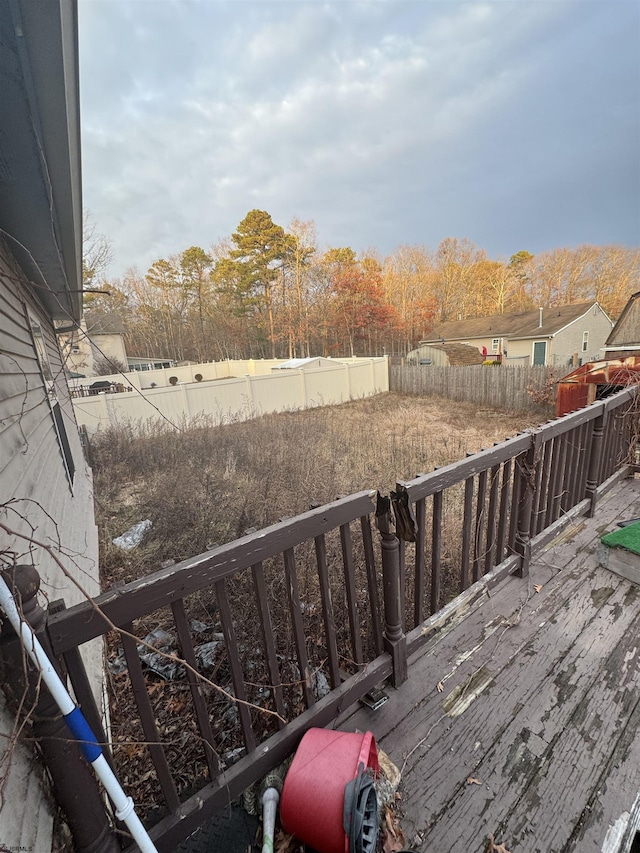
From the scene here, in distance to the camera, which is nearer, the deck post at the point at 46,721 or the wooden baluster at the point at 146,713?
the deck post at the point at 46,721

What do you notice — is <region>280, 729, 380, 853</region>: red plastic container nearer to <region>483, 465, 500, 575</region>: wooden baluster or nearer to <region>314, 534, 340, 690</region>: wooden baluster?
<region>314, 534, 340, 690</region>: wooden baluster

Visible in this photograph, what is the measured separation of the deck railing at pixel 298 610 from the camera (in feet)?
3.54

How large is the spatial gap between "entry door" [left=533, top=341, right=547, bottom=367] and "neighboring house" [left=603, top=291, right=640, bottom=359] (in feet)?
29.5

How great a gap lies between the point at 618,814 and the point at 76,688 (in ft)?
5.98

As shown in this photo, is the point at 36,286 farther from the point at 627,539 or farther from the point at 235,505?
the point at 627,539

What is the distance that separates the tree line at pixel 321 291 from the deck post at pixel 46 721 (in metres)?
27.2

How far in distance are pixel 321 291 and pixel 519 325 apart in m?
14.9

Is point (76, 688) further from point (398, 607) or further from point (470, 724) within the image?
point (470, 724)

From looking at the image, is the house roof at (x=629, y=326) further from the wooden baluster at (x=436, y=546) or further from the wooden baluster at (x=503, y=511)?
the wooden baluster at (x=436, y=546)

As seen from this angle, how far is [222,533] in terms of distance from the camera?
13.1 ft

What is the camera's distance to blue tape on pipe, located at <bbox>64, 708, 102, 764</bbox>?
840mm

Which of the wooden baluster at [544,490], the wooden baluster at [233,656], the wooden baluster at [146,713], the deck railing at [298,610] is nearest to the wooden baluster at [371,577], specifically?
the deck railing at [298,610]

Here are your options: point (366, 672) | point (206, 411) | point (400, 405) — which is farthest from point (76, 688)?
point (400, 405)

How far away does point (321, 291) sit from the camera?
28656 mm
